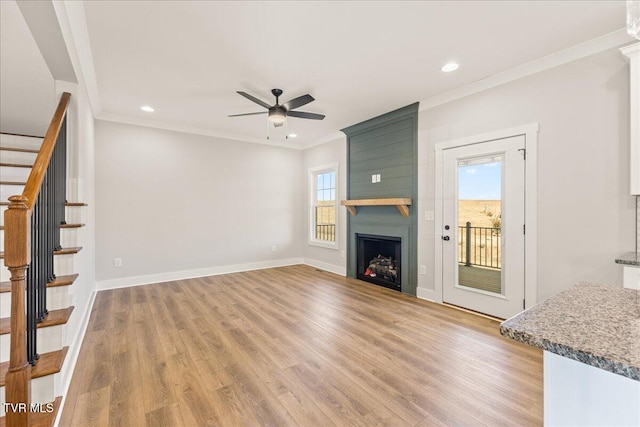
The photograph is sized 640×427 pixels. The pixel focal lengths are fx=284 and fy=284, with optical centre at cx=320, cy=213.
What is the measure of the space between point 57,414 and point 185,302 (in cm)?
212

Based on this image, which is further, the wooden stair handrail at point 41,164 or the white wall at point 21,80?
the white wall at point 21,80

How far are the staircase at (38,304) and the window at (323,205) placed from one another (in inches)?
161

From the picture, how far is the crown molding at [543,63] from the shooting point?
2.44 metres

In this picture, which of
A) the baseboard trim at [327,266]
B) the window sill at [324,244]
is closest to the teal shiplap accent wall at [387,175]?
the baseboard trim at [327,266]

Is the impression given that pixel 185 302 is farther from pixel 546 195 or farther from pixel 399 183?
pixel 546 195

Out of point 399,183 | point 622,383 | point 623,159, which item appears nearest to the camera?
point 622,383

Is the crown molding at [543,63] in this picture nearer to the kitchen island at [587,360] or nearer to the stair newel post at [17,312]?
the kitchen island at [587,360]

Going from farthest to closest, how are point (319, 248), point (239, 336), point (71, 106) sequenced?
point (319, 248) → point (239, 336) → point (71, 106)

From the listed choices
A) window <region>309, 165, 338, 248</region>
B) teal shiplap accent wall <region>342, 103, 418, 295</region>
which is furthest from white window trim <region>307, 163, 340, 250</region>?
teal shiplap accent wall <region>342, 103, 418, 295</region>

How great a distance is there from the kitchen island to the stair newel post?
1962mm

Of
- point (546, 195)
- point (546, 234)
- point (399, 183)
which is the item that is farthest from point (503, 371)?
point (399, 183)

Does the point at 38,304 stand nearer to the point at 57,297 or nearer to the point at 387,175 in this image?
the point at 57,297

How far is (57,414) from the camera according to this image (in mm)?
1680

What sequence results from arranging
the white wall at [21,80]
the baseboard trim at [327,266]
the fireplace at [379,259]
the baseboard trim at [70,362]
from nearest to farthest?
the baseboard trim at [70,362] < the white wall at [21,80] < the fireplace at [379,259] < the baseboard trim at [327,266]
